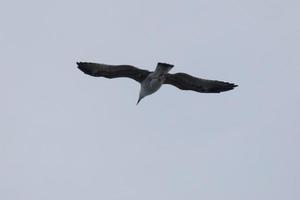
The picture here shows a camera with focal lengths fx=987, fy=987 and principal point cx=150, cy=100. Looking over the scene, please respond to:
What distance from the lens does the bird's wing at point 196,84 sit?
43875 mm

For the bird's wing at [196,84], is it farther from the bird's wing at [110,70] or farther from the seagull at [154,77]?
the bird's wing at [110,70]

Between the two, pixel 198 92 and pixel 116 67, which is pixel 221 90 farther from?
pixel 116 67

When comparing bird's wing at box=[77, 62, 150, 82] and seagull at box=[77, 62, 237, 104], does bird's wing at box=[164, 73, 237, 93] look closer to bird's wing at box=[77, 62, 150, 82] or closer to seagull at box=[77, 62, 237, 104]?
seagull at box=[77, 62, 237, 104]

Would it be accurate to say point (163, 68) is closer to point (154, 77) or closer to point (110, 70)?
point (154, 77)

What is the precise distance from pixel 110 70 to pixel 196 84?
3.96m

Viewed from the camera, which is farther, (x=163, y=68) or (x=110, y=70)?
(x=110, y=70)

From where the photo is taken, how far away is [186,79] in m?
44.0

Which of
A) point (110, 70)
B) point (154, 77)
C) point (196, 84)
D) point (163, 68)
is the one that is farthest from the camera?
point (196, 84)

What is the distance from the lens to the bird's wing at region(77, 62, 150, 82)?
43344 mm

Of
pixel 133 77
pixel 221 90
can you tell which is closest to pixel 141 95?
pixel 133 77

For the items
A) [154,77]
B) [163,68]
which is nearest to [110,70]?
[154,77]

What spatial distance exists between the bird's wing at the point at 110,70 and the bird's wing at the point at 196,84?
4.86 feet

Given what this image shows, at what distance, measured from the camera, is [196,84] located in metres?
44.4

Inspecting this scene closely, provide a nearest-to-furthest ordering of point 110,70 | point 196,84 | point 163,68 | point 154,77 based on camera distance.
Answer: point 163,68
point 154,77
point 110,70
point 196,84
